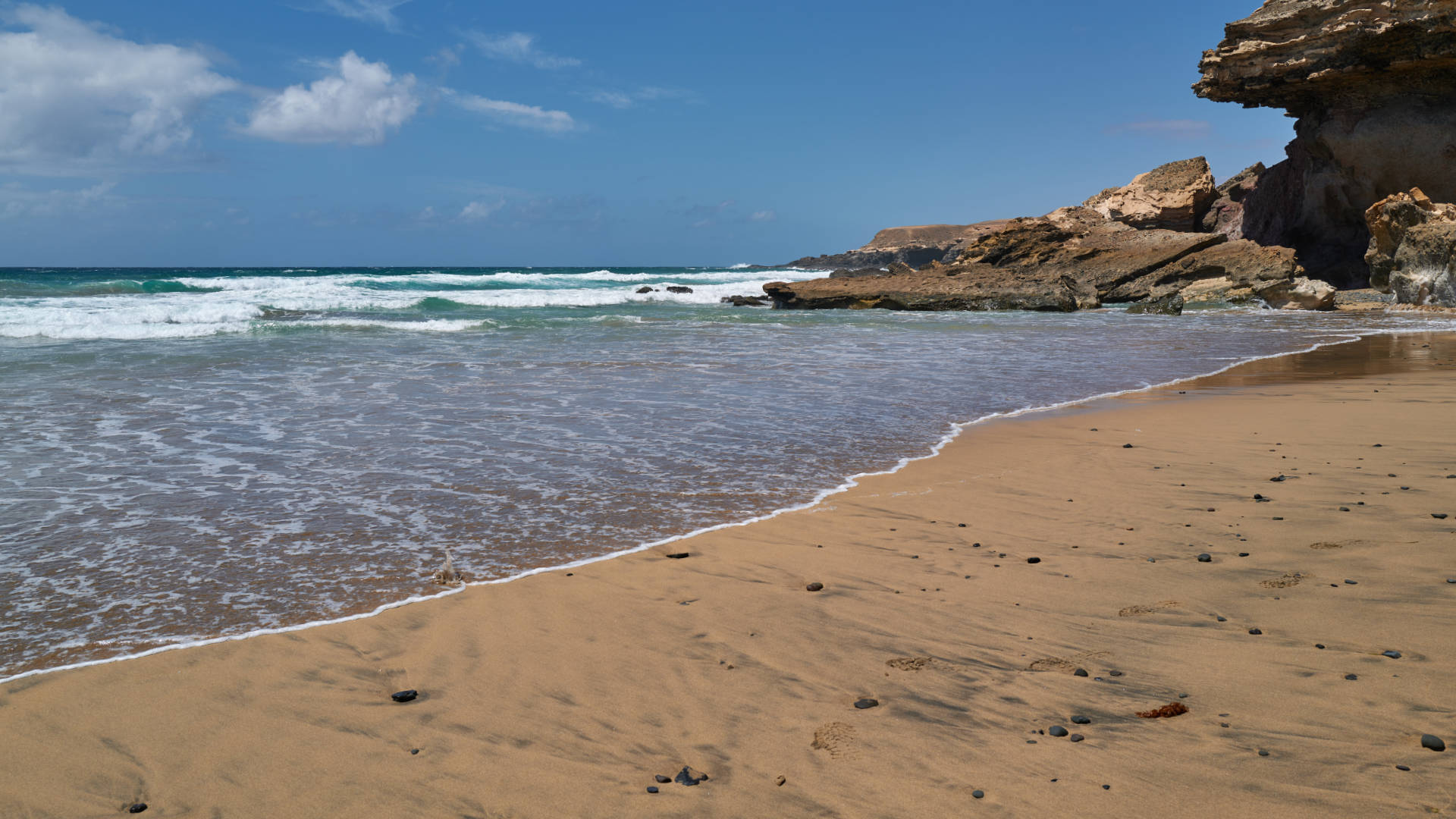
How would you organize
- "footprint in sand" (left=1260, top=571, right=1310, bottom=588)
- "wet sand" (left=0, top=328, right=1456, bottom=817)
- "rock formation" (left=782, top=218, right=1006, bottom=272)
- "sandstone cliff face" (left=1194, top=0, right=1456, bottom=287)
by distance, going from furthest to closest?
"rock formation" (left=782, top=218, right=1006, bottom=272) < "sandstone cliff face" (left=1194, top=0, right=1456, bottom=287) < "footprint in sand" (left=1260, top=571, right=1310, bottom=588) < "wet sand" (left=0, top=328, right=1456, bottom=817)

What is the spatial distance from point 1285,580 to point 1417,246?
22188mm

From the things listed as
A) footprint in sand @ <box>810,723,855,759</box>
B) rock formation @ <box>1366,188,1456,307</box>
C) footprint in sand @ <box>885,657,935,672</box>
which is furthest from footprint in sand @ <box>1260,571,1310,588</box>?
rock formation @ <box>1366,188,1456,307</box>

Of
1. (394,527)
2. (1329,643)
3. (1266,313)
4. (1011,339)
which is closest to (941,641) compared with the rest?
(1329,643)

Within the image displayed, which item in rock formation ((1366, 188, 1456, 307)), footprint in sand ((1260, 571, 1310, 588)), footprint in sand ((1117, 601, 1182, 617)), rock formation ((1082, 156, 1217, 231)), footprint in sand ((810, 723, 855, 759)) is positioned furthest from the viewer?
rock formation ((1082, 156, 1217, 231))

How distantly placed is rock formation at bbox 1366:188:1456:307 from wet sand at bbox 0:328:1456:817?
19725 millimetres

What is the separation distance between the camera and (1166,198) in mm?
32344

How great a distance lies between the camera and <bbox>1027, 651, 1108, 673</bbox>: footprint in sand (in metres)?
2.57

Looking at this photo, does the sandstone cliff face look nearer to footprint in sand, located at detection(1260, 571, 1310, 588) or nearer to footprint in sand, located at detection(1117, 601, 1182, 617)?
footprint in sand, located at detection(1260, 571, 1310, 588)

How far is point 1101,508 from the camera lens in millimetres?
4434

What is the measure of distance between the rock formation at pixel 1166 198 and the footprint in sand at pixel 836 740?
34003mm

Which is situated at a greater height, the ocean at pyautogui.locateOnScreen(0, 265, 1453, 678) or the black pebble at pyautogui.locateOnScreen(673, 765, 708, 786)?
the ocean at pyautogui.locateOnScreen(0, 265, 1453, 678)

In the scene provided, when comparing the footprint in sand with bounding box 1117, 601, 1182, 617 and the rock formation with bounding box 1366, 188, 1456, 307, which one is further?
the rock formation with bounding box 1366, 188, 1456, 307

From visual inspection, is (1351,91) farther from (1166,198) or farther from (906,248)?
(906,248)

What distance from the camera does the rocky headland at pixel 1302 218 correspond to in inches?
852
